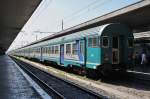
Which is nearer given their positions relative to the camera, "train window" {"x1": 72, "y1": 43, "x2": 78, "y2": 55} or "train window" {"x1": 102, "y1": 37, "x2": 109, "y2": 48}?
"train window" {"x1": 102, "y1": 37, "x2": 109, "y2": 48}

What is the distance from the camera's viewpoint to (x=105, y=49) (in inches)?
664

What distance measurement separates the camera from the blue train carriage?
663 inches

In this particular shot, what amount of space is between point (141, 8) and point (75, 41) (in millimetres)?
5118

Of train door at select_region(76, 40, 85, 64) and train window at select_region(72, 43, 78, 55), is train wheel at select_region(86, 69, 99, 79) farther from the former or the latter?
train window at select_region(72, 43, 78, 55)

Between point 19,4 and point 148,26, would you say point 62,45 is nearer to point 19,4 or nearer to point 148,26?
point 19,4

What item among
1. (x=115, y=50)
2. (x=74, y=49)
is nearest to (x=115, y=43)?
(x=115, y=50)

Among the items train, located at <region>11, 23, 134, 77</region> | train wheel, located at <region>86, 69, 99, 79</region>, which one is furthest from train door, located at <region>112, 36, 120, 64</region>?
train wheel, located at <region>86, 69, 99, 79</region>

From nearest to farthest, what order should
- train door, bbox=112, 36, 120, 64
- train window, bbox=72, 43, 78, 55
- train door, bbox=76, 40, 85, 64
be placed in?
train door, bbox=112, 36, 120, 64 < train door, bbox=76, 40, 85, 64 < train window, bbox=72, 43, 78, 55

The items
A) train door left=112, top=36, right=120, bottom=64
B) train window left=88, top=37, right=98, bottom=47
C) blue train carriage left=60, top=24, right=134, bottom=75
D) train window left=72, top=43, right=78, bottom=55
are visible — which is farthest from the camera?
train window left=72, top=43, right=78, bottom=55

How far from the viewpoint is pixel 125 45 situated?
1781 centimetres

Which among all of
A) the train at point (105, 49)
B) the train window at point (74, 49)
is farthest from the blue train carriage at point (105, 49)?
the train window at point (74, 49)

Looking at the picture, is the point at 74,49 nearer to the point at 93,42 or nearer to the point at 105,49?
the point at 93,42

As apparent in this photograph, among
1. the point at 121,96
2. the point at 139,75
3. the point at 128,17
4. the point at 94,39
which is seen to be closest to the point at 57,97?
the point at 121,96

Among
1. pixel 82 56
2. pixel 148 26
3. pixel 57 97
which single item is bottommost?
pixel 57 97
